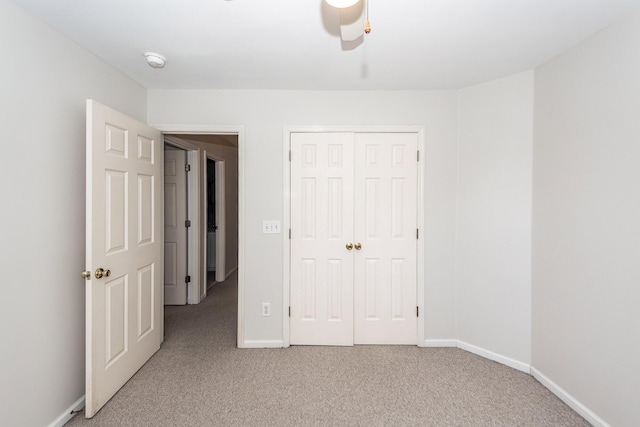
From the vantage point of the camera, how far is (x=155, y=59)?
1.90m

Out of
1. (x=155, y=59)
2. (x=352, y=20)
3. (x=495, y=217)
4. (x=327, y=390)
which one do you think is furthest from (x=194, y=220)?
(x=495, y=217)

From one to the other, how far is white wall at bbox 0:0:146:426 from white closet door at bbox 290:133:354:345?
154cm

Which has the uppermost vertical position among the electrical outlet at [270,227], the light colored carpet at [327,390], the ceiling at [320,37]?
the ceiling at [320,37]

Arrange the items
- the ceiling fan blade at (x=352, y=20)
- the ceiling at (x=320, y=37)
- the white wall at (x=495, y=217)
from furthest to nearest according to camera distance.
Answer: the white wall at (x=495, y=217) → the ceiling at (x=320, y=37) → the ceiling fan blade at (x=352, y=20)

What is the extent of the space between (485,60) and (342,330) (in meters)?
2.49

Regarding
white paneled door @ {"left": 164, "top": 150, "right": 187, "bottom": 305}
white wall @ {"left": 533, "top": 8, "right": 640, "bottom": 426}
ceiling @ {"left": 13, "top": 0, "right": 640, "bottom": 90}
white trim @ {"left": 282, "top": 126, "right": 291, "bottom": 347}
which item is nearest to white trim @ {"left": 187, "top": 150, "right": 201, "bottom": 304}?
white paneled door @ {"left": 164, "top": 150, "right": 187, "bottom": 305}

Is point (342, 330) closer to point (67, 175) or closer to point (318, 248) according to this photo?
point (318, 248)

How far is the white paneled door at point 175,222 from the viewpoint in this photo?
3.62 metres

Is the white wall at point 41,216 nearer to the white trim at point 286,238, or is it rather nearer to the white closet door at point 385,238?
the white trim at point 286,238

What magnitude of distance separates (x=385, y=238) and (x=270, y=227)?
42.3 inches

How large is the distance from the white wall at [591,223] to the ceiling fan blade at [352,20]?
1.49 meters

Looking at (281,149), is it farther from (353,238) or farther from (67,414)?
(67,414)

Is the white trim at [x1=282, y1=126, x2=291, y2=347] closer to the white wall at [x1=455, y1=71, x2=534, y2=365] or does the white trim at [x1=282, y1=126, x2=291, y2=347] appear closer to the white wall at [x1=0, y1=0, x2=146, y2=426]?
the white wall at [x1=0, y1=0, x2=146, y2=426]

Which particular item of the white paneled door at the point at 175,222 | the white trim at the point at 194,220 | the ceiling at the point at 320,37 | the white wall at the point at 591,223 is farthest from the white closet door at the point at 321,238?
the white paneled door at the point at 175,222
